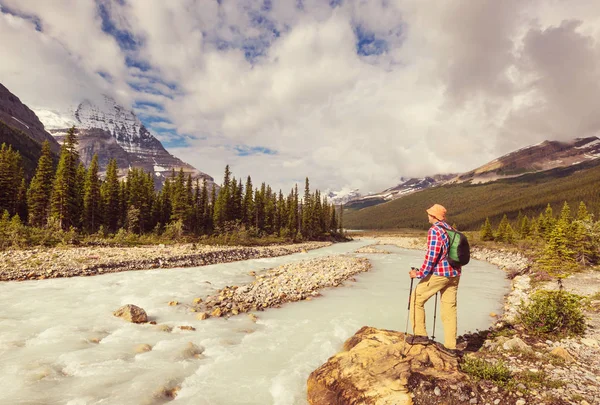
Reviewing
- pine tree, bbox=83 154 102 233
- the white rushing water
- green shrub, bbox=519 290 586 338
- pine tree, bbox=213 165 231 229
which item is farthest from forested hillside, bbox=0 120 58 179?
green shrub, bbox=519 290 586 338

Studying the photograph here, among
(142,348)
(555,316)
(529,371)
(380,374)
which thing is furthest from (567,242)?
(142,348)

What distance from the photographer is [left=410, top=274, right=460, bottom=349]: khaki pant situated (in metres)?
6.06

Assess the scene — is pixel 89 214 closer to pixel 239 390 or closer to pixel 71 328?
Answer: pixel 71 328

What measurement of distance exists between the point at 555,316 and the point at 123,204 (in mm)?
63127

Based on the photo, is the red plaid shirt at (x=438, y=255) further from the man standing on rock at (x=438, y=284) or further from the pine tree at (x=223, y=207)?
the pine tree at (x=223, y=207)

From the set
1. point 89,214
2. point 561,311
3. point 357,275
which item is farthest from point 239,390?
point 89,214

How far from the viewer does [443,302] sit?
19.9ft

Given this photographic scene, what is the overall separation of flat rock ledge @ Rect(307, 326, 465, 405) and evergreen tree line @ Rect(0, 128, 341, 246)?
118 feet

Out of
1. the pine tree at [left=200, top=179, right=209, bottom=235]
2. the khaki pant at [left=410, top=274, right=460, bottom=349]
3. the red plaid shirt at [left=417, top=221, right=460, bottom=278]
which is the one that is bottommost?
the khaki pant at [left=410, top=274, right=460, bottom=349]

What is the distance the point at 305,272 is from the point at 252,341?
12.7 m

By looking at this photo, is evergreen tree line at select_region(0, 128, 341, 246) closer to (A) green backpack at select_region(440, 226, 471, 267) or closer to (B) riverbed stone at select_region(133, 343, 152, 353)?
(B) riverbed stone at select_region(133, 343, 152, 353)

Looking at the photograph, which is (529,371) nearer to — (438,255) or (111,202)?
(438,255)

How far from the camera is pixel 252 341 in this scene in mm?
9039

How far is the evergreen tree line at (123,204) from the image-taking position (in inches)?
1549
